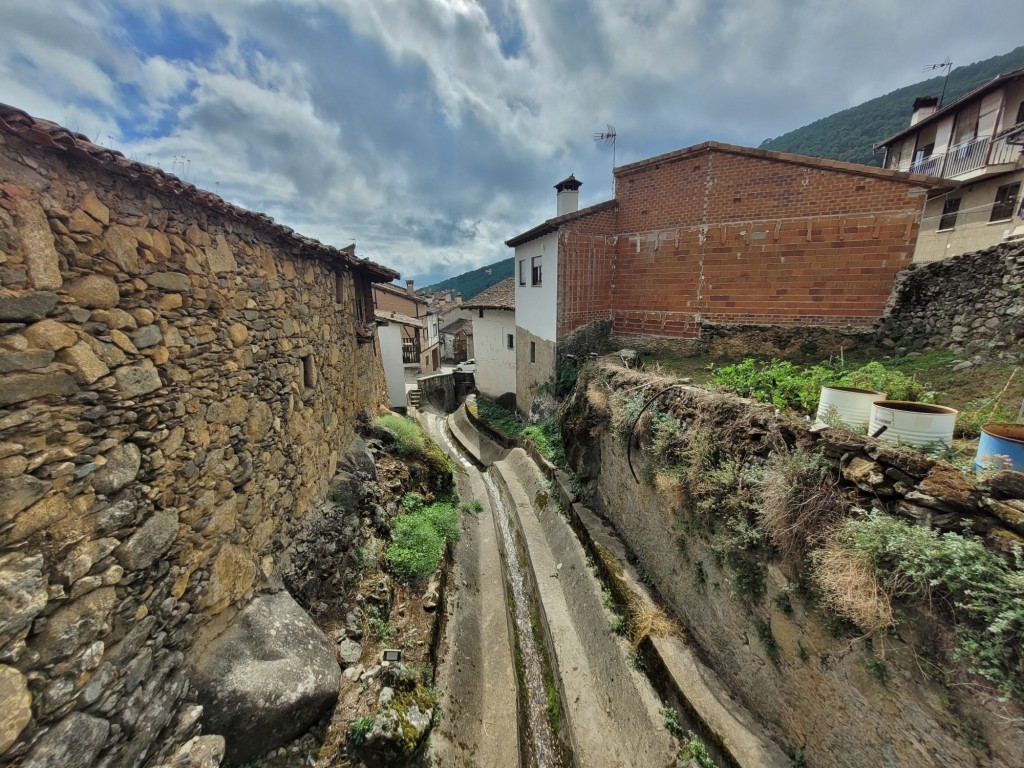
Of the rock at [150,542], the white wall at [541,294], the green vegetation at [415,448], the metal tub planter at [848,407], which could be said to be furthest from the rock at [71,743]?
the white wall at [541,294]

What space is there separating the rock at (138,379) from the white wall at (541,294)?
33.4 ft

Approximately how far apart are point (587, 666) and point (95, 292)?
293 inches

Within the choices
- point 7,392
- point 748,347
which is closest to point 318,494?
point 7,392

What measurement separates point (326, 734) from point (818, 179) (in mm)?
13600

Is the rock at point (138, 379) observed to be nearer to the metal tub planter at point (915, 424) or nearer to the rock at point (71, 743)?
the rock at point (71, 743)

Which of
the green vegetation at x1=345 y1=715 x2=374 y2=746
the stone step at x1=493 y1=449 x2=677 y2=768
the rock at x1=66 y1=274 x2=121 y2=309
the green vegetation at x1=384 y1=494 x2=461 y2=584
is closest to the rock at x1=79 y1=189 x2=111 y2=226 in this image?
the rock at x1=66 y1=274 x2=121 y2=309

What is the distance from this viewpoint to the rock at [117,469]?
265 cm

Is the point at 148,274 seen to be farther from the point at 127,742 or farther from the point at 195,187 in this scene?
the point at 127,742

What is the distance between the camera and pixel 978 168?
15.9 m

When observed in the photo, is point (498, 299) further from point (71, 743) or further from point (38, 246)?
point (71, 743)

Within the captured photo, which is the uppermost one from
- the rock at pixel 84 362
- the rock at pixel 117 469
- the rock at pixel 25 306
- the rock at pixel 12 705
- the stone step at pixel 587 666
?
the rock at pixel 25 306

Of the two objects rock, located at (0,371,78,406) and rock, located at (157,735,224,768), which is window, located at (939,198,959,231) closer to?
rock, located at (0,371,78,406)

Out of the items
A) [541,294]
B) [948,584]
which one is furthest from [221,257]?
[541,294]

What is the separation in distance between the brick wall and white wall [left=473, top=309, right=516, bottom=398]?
6.29 metres
